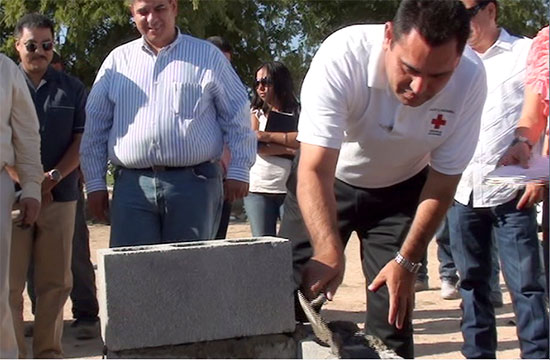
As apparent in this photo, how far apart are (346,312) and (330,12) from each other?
10733mm

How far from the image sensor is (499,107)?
17.3ft

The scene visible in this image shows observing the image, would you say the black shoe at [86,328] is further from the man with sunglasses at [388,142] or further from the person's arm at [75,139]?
the man with sunglasses at [388,142]

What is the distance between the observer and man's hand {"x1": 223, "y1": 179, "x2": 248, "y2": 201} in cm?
507

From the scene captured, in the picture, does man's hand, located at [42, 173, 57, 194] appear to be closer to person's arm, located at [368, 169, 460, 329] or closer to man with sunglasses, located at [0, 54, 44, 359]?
man with sunglasses, located at [0, 54, 44, 359]

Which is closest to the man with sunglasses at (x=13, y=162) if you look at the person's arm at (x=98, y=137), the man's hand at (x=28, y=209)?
the man's hand at (x=28, y=209)

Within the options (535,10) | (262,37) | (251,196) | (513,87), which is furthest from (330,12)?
(513,87)

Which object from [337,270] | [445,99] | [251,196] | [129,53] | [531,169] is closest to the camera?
Result: [337,270]

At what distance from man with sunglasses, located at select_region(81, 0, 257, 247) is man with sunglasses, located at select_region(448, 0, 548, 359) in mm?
1294

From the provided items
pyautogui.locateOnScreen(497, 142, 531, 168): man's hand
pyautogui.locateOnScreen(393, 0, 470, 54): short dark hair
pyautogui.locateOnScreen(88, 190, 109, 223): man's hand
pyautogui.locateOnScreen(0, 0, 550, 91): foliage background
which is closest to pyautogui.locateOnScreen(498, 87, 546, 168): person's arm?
pyautogui.locateOnScreen(497, 142, 531, 168): man's hand

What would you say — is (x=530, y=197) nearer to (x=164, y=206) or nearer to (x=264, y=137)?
(x=164, y=206)

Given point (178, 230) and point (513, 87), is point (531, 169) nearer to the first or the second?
point (513, 87)

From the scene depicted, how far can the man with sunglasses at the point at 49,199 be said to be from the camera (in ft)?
18.1

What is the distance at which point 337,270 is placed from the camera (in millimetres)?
3377

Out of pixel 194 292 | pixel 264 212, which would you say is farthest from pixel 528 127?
pixel 264 212
